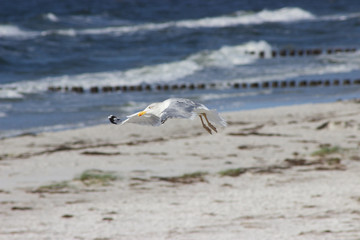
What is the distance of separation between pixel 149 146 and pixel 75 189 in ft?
10.4

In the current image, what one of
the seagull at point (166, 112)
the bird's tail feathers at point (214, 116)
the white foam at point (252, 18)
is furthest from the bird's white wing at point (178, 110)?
the white foam at point (252, 18)

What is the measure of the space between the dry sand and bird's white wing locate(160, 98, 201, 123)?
21.3ft

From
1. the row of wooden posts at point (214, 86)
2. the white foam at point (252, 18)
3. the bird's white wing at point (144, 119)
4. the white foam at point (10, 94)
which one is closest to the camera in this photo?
the bird's white wing at point (144, 119)

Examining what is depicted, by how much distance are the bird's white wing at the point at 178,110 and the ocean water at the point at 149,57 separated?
1355 centimetres

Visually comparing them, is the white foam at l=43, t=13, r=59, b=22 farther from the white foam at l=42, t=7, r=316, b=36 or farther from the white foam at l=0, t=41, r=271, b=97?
the white foam at l=0, t=41, r=271, b=97

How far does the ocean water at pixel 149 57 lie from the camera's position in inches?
838

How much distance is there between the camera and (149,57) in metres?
34.0

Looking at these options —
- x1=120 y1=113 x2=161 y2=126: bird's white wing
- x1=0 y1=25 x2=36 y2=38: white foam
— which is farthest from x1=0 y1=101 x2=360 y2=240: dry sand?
x1=0 y1=25 x2=36 y2=38: white foam

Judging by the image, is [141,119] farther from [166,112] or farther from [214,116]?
[214,116]

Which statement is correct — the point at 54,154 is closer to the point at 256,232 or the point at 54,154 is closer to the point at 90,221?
the point at 90,221

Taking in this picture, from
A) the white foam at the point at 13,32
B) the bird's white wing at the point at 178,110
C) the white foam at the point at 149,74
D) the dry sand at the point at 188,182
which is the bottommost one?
the dry sand at the point at 188,182

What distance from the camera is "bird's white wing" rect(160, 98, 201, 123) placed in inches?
148

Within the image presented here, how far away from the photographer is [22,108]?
20.6 m

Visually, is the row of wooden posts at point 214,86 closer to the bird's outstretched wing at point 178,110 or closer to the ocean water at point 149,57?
the ocean water at point 149,57
